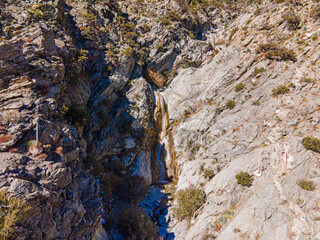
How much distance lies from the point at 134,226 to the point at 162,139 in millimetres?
12342

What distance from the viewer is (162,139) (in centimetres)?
2384

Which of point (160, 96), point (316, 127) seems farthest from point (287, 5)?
point (160, 96)

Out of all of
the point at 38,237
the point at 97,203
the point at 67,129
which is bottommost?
the point at 97,203

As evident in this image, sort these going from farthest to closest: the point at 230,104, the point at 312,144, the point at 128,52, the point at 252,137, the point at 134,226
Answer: the point at 128,52 < the point at 230,104 < the point at 252,137 < the point at 134,226 < the point at 312,144

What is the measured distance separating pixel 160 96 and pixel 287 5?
21452 mm

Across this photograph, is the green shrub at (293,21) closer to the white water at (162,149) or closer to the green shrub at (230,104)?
the green shrub at (230,104)

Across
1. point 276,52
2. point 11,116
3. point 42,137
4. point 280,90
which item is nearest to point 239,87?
point 280,90

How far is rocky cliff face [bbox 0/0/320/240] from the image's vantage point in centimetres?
984

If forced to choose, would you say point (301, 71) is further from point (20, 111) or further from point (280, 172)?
point (20, 111)

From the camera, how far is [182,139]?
22094mm

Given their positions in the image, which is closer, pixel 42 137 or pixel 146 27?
pixel 42 137

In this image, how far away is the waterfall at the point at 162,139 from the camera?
72.5ft

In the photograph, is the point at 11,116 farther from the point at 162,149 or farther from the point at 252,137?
the point at 252,137

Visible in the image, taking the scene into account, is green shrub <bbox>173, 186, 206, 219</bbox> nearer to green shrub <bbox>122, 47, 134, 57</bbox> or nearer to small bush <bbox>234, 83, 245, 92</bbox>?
small bush <bbox>234, 83, 245, 92</bbox>
